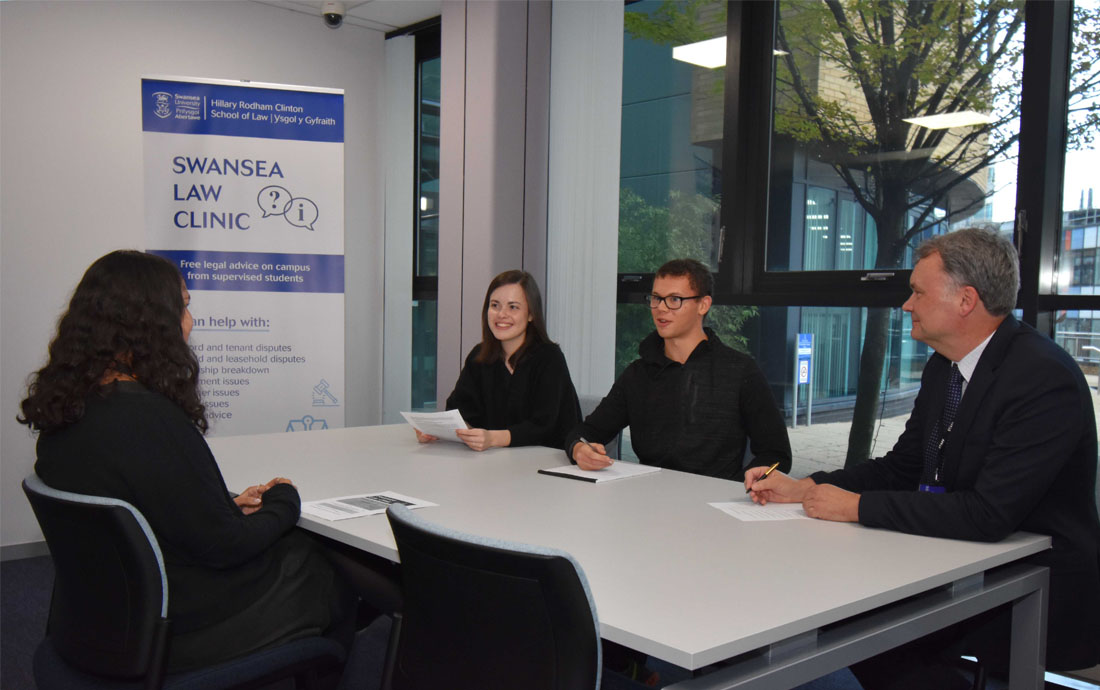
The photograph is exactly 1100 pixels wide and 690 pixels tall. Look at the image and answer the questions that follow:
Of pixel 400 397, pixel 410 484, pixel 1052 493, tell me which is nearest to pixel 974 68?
pixel 1052 493

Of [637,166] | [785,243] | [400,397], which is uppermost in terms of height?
[637,166]

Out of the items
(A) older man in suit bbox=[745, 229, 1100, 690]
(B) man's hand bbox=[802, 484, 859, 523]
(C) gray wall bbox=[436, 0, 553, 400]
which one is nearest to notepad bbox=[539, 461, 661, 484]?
(A) older man in suit bbox=[745, 229, 1100, 690]

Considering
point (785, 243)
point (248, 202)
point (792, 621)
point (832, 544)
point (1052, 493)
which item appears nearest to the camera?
point (792, 621)

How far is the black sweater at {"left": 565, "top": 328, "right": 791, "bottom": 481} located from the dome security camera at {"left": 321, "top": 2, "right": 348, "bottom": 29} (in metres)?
3.41

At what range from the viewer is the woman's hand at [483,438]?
2.91 m

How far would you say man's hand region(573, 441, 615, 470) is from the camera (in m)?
2.58

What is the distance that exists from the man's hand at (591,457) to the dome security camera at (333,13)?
3644 millimetres

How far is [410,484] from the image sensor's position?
237 centimetres

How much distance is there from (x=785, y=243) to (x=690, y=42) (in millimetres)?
1146

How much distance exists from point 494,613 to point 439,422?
160 cm

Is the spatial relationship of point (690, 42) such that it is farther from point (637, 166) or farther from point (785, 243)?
point (785, 243)

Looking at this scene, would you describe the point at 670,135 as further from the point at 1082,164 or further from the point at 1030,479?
the point at 1030,479

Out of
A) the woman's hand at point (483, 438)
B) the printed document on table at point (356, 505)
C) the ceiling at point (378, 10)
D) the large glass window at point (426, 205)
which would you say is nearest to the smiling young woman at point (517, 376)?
the woman's hand at point (483, 438)

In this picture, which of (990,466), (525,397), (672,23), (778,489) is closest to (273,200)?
(525,397)
